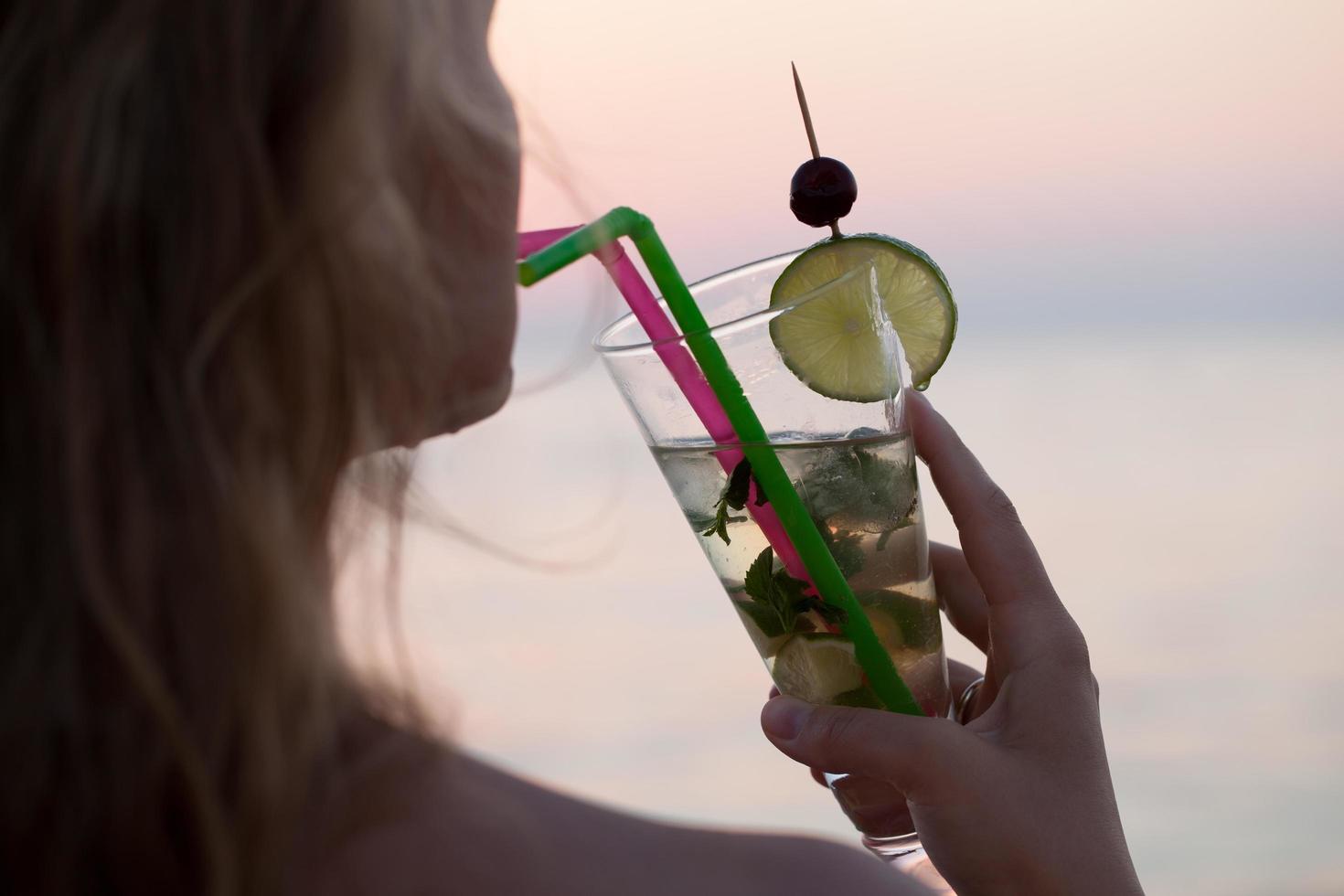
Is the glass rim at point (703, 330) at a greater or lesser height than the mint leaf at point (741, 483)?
greater

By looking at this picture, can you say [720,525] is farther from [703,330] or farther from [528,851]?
[528,851]

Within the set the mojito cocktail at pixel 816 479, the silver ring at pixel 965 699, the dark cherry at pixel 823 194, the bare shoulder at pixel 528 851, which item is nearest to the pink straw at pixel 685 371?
the mojito cocktail at pixel 816 479

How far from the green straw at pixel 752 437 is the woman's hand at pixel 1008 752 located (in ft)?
0.30

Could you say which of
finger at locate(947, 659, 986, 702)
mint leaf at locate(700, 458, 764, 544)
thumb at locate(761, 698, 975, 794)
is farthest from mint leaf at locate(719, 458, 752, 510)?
finger at locate(947, 659, 986, 702)

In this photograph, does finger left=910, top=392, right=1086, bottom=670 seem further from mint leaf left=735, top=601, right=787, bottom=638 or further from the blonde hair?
the blonde hair

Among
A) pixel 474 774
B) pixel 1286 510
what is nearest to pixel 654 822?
pixel 474 774

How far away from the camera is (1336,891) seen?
3004mm

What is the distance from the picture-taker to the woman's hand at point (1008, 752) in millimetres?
999

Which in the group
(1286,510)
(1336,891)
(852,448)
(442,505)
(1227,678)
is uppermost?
(1286,510)

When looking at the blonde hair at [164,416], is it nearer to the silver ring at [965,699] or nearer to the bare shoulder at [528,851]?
the bare shoulder at [528,851]

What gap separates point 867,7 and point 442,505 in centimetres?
347

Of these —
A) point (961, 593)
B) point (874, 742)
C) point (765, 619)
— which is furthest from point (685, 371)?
point (961, 593)

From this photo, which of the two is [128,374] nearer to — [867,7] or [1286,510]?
[867,7]

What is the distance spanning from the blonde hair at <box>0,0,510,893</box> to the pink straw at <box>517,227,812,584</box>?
0.43 m
